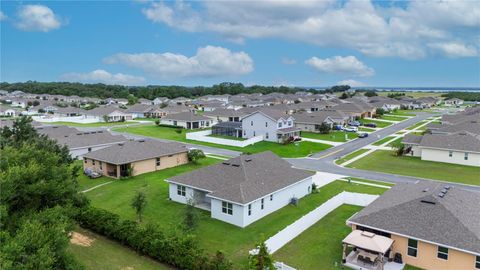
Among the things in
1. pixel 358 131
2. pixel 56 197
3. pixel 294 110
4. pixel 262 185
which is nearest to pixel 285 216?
pixel 262 185

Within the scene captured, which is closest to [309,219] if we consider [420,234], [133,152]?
[420,234]

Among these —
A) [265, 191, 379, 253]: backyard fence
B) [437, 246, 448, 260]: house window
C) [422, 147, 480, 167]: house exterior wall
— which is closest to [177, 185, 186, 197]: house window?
[265, 191, 379, 253]: backyard fence

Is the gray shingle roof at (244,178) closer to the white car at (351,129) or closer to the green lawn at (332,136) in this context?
the green lawn at (332,136)

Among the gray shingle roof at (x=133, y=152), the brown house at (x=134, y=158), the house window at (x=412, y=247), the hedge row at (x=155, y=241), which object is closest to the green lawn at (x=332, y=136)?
the brown house at (x=134, y=158)

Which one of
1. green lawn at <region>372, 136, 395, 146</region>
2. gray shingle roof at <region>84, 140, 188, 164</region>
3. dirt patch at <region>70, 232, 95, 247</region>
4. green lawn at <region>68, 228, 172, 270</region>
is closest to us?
green lawn at <region>68, 228, 172, 270</region>

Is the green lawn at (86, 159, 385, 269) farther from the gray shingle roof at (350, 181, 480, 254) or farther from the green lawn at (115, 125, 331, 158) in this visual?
the green lawn at (115, 125, 331, 158)

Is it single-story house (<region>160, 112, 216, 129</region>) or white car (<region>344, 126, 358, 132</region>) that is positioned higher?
single-story house (<region>160, 112, 216, 129</region>)
